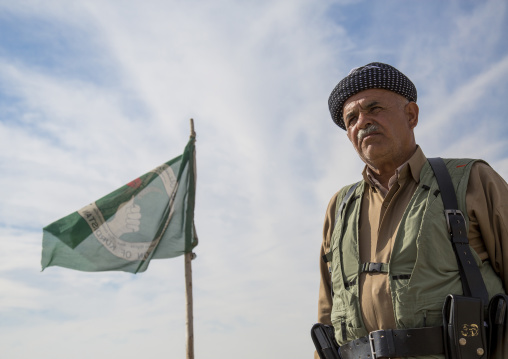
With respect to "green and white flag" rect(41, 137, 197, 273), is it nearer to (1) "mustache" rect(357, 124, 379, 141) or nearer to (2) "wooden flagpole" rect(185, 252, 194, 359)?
(2) "wooden flagpole" rect(185, 252, 194, 359)

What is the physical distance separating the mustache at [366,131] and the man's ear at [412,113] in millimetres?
267

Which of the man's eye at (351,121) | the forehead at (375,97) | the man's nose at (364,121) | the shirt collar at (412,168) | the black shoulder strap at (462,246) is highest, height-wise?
the forehead at (375,97)

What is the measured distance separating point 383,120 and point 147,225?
6828 mm

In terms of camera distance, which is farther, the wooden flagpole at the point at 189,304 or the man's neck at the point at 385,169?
the wooden flagpole at the point at 189,304

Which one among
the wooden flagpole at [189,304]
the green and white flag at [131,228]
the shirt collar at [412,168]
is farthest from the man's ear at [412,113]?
the wooden flagpole at [189,304]

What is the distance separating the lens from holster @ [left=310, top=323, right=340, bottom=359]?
2818 millimetres

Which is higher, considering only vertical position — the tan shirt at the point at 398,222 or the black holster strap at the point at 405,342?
the tan shirt at the point at 398,222

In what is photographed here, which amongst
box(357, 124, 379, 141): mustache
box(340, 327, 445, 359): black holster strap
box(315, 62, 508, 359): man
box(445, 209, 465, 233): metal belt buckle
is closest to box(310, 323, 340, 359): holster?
box(315, 62, 508, 359): man

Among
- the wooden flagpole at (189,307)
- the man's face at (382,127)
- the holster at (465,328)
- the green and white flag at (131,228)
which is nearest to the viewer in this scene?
the holster at (465,328)

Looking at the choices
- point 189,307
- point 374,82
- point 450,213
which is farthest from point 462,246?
point 189,307

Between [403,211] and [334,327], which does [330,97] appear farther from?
[334,327]

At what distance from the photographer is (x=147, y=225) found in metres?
9.06

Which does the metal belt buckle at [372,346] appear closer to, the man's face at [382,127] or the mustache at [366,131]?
the man's face at [382,127]

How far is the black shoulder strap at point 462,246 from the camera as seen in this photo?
7.63 feet
